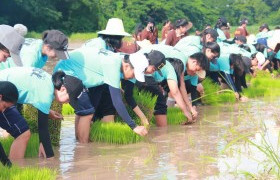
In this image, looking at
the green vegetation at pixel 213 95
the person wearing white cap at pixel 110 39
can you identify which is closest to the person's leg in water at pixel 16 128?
the person wearing white cap at pixel 110 39

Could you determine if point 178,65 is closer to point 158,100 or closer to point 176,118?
point 158,100

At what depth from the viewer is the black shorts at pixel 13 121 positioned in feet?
19.7

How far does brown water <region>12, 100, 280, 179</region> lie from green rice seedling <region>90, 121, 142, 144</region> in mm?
90

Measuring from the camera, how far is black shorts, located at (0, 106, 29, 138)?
6004 mm

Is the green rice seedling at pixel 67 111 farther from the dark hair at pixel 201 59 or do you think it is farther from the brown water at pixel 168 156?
the dark hair at pixel 201 59

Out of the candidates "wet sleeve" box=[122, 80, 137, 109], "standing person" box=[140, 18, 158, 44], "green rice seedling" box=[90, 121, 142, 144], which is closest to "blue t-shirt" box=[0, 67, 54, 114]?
"green rice seedling" box=[90, 121, 142, 144]

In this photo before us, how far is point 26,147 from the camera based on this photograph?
20.9 feet

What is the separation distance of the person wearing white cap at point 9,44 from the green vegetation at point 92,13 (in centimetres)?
3043

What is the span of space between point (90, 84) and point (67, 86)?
0.65 meters

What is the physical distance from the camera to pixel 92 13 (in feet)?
141

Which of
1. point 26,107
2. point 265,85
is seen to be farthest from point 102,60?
point 265,85

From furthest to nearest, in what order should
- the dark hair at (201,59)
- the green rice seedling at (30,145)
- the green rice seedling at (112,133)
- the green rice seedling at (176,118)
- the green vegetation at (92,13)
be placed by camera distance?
the green vegetation at (92,13), the green rice seedling at (176,118), the dark hair at (201,59), the green rice seedling at (112,133), the green rice seedling at (30,145)

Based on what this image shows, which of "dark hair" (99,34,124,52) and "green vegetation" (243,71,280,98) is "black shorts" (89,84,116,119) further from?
"green vegetation" (243,71,280,98)

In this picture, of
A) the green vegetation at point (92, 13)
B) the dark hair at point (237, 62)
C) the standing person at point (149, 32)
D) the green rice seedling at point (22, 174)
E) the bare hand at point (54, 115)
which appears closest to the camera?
the green rice seedling at point (22, 174)
